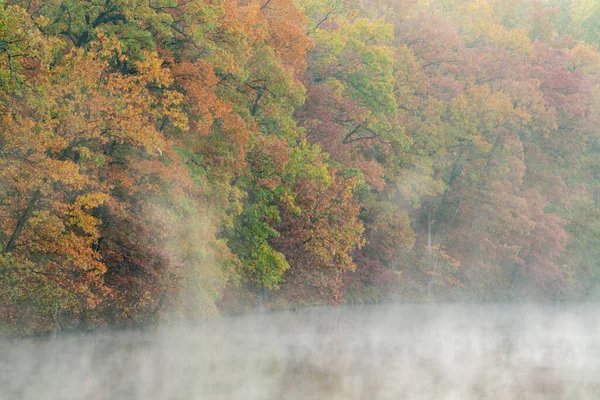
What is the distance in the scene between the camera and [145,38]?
27.3m

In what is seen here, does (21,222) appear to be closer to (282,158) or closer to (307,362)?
(307,362)

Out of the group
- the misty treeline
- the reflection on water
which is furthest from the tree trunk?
the reflection on water

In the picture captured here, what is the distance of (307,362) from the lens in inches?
1144

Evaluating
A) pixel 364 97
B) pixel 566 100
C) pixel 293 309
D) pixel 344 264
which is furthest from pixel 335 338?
pixel 566 100

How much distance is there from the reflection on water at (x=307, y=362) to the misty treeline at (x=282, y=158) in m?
1.65

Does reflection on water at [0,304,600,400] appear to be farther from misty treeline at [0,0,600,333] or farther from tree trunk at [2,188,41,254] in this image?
tree trunk at [2,188,41,254]

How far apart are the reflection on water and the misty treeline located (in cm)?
165

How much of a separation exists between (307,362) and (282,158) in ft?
32.5

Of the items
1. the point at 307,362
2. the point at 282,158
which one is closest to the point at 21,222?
the point at 307,362

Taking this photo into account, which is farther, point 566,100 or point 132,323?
point 566,100

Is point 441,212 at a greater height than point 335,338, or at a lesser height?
lesser

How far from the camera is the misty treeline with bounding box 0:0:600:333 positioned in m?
25.0

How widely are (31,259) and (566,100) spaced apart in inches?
1763

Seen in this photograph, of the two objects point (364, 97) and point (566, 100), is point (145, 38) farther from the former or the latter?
point (566, 100)
